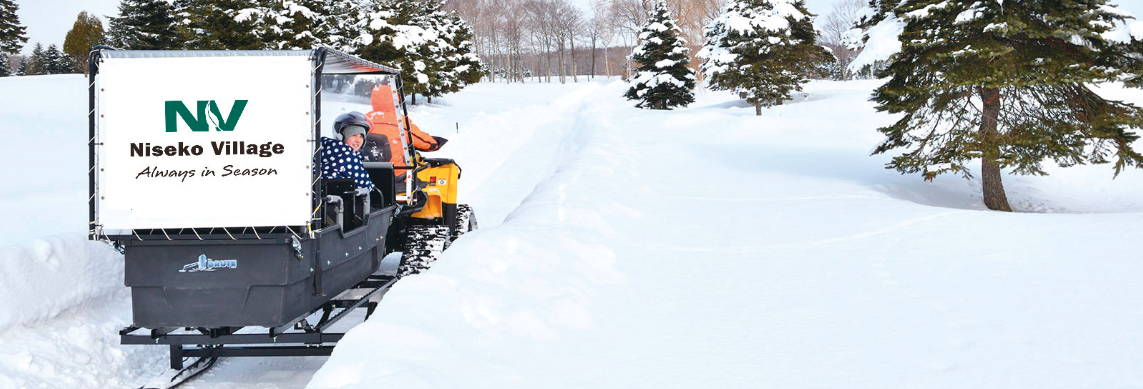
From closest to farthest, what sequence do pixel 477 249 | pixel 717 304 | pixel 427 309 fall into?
1. pixel 427 309
2. pixel 717 304
3. pixel 477 249

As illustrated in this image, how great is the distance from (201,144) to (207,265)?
25.8 inches

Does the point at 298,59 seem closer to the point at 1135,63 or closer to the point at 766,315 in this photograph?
the point at 766,315

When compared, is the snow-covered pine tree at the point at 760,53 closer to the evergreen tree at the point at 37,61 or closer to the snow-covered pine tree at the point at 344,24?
the snow-covered pine tree at the point at 344,24

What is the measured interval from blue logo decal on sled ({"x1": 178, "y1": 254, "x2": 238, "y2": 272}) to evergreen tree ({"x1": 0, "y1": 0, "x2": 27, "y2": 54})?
39675mm

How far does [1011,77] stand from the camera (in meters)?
9.31

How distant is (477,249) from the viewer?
541 cm

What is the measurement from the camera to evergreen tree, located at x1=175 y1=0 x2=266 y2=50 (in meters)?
25.8

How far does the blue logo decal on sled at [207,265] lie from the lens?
4.01 metres

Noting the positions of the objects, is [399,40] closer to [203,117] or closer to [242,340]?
[203,117]

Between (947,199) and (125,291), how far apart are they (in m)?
10.7

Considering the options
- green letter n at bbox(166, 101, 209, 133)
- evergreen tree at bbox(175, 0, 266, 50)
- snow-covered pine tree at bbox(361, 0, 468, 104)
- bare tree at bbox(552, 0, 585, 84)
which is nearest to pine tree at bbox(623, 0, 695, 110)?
snow-covered pine tree at bbox(361, 0, 468, 104)

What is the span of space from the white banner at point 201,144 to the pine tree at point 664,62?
28677 mm

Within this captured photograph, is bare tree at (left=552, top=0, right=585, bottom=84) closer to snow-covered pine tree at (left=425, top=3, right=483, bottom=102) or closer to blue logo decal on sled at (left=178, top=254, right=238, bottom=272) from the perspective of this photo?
snow-covered pine tree at (left=425, top=3, right=483, bottom=102)

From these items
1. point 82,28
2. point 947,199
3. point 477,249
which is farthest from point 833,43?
point 477,249
